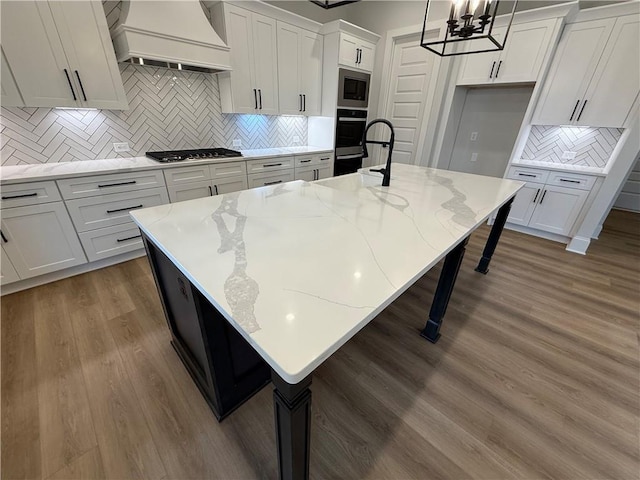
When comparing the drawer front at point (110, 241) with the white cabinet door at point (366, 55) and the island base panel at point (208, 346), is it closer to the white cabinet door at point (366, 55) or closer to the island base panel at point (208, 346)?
the island base panel at point (208, 346)

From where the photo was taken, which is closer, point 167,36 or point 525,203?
point 167,36

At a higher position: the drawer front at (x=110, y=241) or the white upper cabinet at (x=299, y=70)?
the white upper cabinet at (x=299, y=70)

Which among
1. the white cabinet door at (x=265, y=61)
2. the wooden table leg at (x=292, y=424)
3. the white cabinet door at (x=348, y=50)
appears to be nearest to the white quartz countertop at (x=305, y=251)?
the wooden table leg at (x=292, y=424)

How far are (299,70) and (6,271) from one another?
3.64 metres

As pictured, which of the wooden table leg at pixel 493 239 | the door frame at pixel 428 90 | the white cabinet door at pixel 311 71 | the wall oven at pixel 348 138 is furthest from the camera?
the wall oven at pixel 348 138

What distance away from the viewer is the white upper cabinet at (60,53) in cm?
186

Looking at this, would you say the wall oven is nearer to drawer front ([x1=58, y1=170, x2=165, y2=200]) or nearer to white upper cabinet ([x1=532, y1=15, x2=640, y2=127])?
white upper cabinet ([x1=532, y1=15, x2=640, y2=127])

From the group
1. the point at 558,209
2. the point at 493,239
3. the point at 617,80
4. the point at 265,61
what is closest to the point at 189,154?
the point at 265,61

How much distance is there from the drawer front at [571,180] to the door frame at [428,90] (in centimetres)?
149

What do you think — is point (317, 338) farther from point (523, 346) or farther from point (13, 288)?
point (13, 288)

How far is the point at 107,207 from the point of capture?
2336 millimetres

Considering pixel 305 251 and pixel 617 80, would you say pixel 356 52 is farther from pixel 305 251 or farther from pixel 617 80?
pixel 305 251

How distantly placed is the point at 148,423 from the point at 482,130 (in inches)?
196

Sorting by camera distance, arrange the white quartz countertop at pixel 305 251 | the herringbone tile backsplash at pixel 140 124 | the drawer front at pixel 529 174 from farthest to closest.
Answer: the drawer front at pixel 529 174 < the herringbone tile backsplash at pixel 140 124 < the white quartz countertop at pixel 305 251
